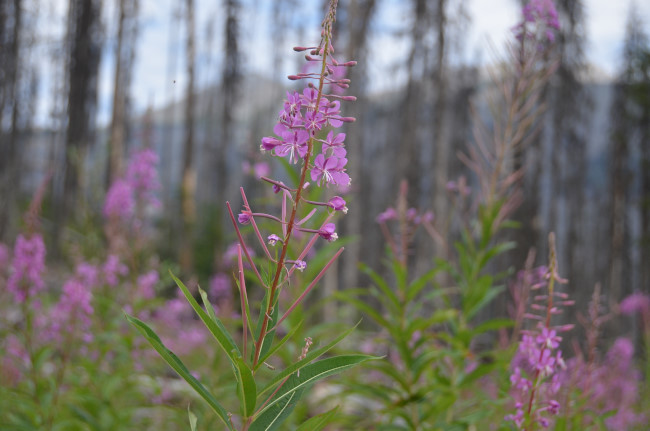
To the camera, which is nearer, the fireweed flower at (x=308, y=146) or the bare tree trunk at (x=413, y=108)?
the fireweed flower at (x=308, y=146)

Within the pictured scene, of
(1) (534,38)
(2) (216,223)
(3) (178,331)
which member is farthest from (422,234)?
(1) (534,38)

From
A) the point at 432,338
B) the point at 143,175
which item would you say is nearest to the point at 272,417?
the point at 432,338

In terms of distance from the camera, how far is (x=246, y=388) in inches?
53.4

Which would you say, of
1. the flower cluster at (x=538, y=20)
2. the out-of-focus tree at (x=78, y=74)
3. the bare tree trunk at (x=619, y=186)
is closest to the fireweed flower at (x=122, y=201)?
the flower cluster at (x=538, y=20)

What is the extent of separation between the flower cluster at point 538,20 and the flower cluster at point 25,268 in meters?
2.99

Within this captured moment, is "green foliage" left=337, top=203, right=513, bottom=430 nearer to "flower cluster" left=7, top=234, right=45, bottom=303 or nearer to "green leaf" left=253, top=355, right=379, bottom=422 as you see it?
"green leaf" left=253, top=355, right=379, bottom=422

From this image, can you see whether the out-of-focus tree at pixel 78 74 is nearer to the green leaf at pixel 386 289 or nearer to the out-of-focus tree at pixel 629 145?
the green leaf at pixel 386 289

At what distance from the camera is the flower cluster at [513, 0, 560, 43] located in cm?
306

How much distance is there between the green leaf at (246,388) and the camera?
4.26 ft

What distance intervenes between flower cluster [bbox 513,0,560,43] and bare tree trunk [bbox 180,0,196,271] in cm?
1143

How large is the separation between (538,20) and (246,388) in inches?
106

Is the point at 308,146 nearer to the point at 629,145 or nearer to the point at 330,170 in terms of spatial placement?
the point at 330,170

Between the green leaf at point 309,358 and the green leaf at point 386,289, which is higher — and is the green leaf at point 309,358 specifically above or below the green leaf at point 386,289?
above

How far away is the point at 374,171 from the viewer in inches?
1625
